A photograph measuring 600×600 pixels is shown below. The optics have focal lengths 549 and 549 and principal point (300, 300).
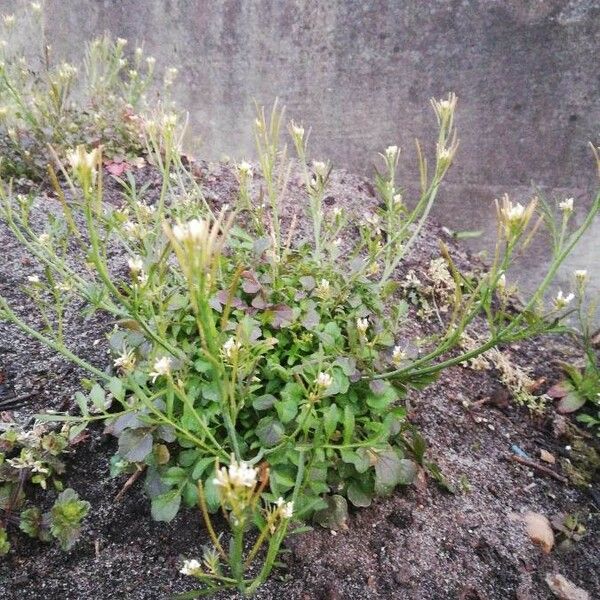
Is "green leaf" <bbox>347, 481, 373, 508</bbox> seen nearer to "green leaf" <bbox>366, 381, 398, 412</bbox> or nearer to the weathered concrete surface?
"green leaf" <bbox>366, 381, 398, 412</bbox>

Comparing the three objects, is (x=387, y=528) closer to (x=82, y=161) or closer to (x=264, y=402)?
(x=264, y=402)

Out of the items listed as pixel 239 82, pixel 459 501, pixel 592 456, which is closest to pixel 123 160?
pixel 239 82

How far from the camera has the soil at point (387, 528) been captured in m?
1.32

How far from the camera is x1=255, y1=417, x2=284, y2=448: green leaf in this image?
1247 millimetres

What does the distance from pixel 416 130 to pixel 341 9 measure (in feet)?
2.50

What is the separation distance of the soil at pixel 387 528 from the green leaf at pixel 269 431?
1.09 feet

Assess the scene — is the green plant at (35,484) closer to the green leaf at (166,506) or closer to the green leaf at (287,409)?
the green leaf at (166,506)

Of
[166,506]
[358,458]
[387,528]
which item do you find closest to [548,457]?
[387,528]

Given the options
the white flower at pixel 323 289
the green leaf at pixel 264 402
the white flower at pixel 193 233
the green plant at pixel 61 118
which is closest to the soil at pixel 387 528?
the green leaf at pixel 264 402

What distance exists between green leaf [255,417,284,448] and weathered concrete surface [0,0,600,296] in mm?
2241

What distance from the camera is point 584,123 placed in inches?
107

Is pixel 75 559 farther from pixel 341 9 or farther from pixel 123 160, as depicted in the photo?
pixel 341 9

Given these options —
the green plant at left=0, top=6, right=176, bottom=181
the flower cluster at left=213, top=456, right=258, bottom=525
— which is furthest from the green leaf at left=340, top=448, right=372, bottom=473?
the green plant at left=0, top=6, right=176, bottom=181

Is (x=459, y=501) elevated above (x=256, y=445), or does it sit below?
below
